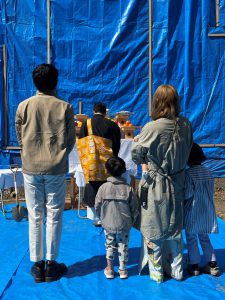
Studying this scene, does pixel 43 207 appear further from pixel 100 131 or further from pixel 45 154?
pixel 100 131

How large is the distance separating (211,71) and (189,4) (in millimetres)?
1328

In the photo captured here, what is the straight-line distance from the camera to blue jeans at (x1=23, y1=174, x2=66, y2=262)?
9.41 ft

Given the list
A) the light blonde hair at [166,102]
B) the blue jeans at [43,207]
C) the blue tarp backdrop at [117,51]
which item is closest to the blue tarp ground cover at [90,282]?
the blue jeans at [43,207]

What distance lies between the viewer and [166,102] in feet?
9.18

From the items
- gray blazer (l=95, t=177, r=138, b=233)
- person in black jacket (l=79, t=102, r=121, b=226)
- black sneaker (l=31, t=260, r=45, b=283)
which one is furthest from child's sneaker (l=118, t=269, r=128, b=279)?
person in black jacket (l=79, t=102, r=121, b=226)

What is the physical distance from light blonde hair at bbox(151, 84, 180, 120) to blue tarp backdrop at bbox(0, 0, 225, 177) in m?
4.36

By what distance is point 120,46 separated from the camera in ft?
23.3

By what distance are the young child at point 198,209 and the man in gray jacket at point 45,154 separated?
1.01 metres

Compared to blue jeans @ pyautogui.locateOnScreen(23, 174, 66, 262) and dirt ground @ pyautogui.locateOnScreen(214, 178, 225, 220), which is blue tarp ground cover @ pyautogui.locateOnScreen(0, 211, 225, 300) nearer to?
blue jeans @ pyautogui.locateOnScreen(23, 174, 66, 262)

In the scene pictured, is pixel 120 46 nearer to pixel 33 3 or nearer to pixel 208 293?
pixel 33 3

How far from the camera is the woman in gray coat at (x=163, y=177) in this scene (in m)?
2.78

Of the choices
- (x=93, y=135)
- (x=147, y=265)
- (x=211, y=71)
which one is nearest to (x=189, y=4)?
(x=211, y=71)

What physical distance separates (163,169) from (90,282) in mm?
1072

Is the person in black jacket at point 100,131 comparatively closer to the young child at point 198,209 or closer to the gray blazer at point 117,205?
the gray blazer at point 117,205
